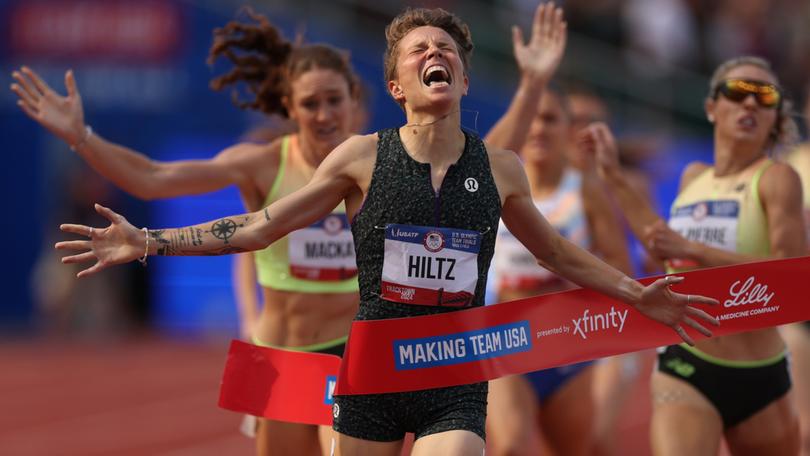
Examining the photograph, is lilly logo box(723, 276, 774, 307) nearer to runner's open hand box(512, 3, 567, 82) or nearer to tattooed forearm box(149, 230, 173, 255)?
runner's open hand box(512, 3, 567, 82)

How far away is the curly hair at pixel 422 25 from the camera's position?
470 cm

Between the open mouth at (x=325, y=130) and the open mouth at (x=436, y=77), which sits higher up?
the open mouth at (x=325, y=130)

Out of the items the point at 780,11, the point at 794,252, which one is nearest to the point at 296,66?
the point at 794,252

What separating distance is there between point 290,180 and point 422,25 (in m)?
1.44

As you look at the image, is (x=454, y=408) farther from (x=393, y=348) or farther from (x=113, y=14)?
(x=113, y=14)

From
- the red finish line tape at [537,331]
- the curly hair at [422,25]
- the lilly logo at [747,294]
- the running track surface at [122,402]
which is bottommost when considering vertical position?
the running track surface at [122,402]

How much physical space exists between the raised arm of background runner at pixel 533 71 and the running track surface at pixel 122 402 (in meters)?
4.83

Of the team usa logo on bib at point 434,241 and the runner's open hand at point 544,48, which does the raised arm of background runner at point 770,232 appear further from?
the team usa logo on bib at point 434,241

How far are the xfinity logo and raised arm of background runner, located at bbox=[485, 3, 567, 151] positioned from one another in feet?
4.54

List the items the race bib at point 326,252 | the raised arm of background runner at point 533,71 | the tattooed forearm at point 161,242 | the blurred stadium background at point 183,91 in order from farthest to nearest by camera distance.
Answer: the blurred stadium background at point 183,91
the raised arm of background runner at point 533,71
the race bib at point 326,252
the tattooed forearm at point 161,242

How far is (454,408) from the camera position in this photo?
4520 mm

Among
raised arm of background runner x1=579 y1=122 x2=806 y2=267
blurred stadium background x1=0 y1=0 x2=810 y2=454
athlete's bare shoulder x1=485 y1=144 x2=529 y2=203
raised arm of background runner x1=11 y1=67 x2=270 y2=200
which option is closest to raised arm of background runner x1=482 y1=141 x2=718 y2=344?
athlete's bare shoulder x1=485 y1=144 x2=529 y2=203

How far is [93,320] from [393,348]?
44.9 feet

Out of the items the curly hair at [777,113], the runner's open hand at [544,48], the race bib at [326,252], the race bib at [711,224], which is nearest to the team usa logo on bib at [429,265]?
the race bib at [326,252]
